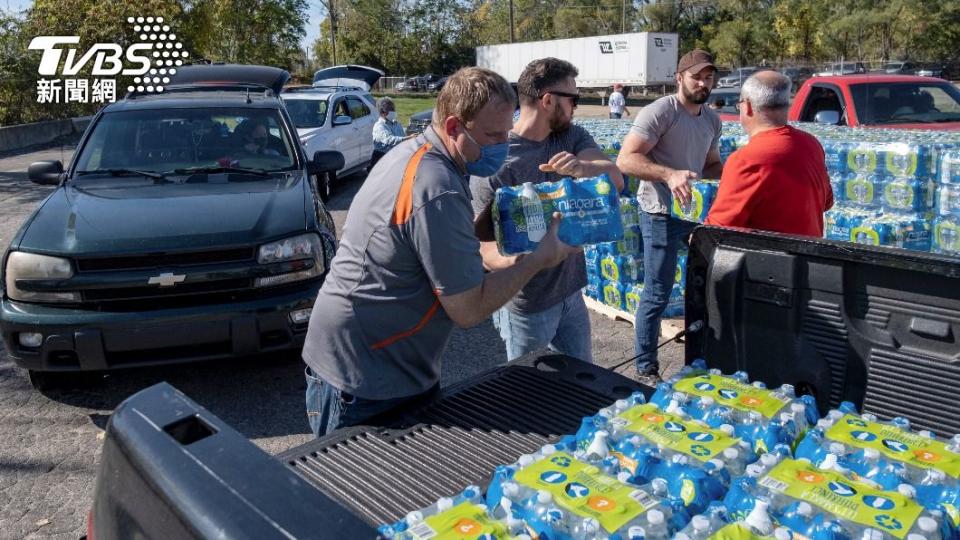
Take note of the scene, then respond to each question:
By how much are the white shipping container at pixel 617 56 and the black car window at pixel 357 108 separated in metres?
24.8

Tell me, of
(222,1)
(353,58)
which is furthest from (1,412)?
(353,58)

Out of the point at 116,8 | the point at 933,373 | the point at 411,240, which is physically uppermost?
the point at 116,8

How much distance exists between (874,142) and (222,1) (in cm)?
2673

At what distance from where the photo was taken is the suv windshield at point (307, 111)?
13.6 meters

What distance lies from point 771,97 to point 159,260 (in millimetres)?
3324

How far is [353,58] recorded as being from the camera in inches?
2645

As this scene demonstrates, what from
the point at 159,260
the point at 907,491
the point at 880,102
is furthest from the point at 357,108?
the point at 907,491

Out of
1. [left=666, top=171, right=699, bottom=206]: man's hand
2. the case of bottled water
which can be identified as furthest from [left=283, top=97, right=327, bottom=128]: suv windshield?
the case of bottled water

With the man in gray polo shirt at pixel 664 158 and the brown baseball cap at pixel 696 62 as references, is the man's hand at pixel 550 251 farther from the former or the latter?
the brown baseball cap at pixel 696 62

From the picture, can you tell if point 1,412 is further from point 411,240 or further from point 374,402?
point 411,240

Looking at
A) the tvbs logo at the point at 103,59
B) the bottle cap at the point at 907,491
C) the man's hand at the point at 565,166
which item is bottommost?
the bottle cap at the point at 907,491

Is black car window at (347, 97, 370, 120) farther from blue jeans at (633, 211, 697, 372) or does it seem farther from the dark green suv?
blue jeans at (633, 211, 697, 372)

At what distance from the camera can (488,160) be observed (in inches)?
101

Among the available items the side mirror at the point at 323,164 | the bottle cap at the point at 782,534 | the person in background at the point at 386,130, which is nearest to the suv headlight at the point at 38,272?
the side mirror at the point at 323,164
